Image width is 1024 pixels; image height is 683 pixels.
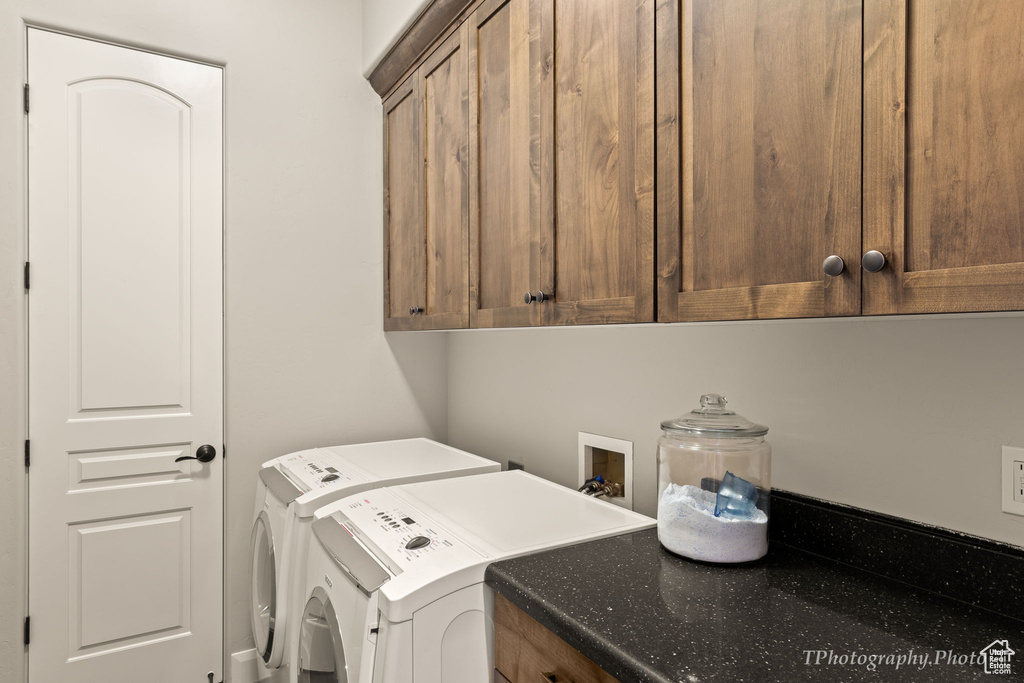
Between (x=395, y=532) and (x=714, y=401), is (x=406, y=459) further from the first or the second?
(x=714, y=401)

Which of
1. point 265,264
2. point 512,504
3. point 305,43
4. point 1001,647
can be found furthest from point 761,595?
point 305,43

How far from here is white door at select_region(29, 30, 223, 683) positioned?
189 cm

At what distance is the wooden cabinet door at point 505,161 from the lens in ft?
4.58

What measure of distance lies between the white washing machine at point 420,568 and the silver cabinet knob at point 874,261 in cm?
77

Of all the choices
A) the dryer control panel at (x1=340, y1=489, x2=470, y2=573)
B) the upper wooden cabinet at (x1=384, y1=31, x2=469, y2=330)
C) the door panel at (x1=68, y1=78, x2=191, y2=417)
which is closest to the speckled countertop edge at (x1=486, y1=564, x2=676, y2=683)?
the dryer control panel at (x1=340, y1=489, x2=470, y2=573)

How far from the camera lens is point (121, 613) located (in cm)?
198

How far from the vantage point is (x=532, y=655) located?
100cm

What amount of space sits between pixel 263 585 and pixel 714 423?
1542 mm

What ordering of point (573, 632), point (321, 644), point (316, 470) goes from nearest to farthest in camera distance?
point (573, 632) < point (321, 644) < point (316, 470)

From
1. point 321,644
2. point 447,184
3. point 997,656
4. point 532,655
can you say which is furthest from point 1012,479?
point 447,184

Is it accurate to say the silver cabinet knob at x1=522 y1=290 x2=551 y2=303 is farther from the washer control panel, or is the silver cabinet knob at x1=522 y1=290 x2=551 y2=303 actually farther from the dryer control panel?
the washer control panel

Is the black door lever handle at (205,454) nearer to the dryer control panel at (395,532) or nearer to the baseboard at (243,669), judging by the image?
the baseboard at (243,669)

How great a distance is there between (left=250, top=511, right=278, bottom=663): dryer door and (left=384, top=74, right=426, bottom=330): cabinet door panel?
0.84 m

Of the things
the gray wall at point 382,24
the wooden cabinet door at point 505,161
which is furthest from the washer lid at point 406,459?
the gray wall at point 382,24
